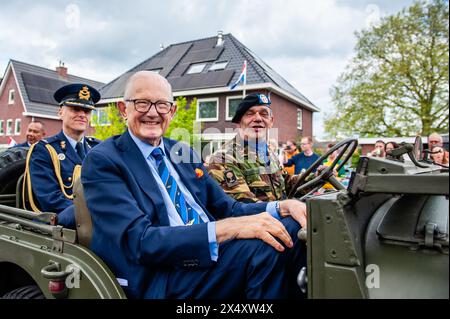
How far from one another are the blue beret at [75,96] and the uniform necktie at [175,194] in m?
1.79

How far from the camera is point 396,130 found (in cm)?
2164

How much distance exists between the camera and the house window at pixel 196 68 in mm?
23812

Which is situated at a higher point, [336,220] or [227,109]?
[227,109]

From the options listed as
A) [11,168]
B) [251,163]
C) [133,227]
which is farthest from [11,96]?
[133,227]

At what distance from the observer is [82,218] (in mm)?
1971

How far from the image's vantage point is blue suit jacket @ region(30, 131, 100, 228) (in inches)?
116

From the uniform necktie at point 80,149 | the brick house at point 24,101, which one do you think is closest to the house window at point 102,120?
the brick house at point 24,101

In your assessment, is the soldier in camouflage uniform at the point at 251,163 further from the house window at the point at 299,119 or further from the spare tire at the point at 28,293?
the house window at the point at 299,119

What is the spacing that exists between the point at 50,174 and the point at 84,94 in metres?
0.96

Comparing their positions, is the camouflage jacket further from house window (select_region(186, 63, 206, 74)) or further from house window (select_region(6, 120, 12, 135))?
house window (select_region(6, 120, 12, 135))

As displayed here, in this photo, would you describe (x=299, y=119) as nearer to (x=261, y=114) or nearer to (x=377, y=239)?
(x=261, y=114)

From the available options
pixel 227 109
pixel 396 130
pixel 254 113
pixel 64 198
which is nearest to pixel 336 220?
pixel 64 198

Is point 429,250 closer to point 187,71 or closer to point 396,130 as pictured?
point 396,130
